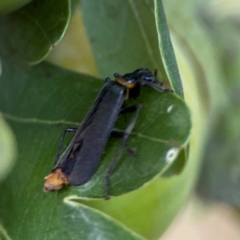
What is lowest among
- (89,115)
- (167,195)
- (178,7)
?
(167,195)

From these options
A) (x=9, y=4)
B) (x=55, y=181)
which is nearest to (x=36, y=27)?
(x=9, y=4)

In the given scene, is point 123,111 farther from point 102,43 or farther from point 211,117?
point 211,117

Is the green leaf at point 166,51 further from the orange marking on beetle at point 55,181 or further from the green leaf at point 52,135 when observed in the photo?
the orange marking on beetle at point 55,181

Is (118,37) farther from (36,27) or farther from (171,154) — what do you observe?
Result: (171,154)

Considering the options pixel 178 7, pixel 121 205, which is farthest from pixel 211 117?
pixel 121 205

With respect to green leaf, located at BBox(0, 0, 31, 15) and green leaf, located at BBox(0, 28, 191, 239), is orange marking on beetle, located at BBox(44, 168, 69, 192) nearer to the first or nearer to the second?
green leaf, located at BBox(0, 28, 191, 239)

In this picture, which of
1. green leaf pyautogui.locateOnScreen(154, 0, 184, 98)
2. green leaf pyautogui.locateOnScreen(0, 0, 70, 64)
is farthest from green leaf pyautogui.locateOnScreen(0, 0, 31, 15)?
green leaf pyautogui.locateOnScreen(154, 0, 184, 98)
